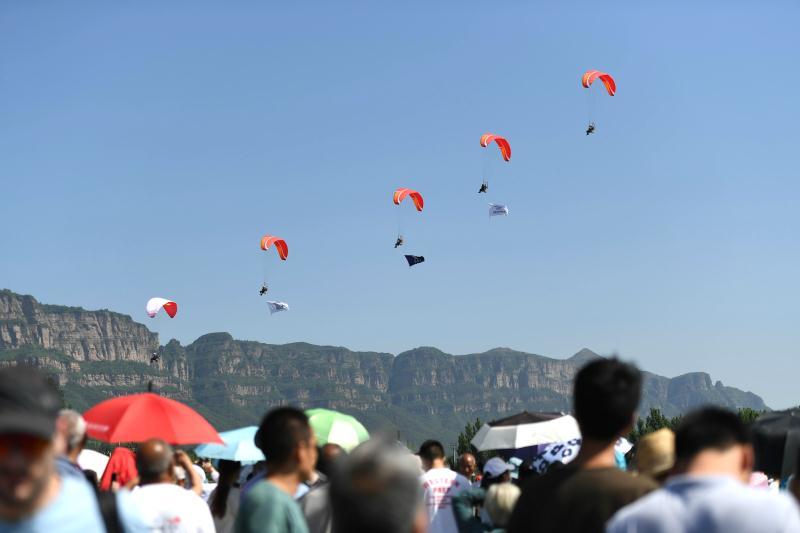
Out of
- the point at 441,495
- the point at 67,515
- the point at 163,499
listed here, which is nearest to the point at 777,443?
the point at 441,495

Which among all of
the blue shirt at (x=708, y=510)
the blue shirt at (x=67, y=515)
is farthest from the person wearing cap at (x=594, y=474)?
the blue shirt at (x=67, y=515)

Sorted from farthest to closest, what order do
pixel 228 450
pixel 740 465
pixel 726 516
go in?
pixel 228 450
pixel 740 465
pixel 726 516

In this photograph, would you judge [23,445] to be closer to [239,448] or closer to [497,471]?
[497,471]

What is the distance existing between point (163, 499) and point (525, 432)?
10041mm

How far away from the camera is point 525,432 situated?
16.2 metres

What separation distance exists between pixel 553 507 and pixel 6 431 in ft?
7.32

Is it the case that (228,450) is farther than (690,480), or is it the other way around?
(228,450)

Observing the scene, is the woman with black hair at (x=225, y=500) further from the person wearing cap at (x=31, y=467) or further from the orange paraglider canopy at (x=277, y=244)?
the orange paraglider canopy at (x=277, y=244)

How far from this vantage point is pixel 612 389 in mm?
4402


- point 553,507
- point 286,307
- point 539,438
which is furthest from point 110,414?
point 286,307

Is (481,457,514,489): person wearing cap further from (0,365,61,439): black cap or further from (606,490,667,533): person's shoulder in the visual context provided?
(0,365,61,439): black cap

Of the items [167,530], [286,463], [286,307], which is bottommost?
[167,530]

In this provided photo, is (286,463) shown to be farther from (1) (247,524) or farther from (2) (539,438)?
(2) (539,438)

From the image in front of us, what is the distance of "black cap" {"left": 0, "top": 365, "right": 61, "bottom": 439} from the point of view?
10.3 feet
